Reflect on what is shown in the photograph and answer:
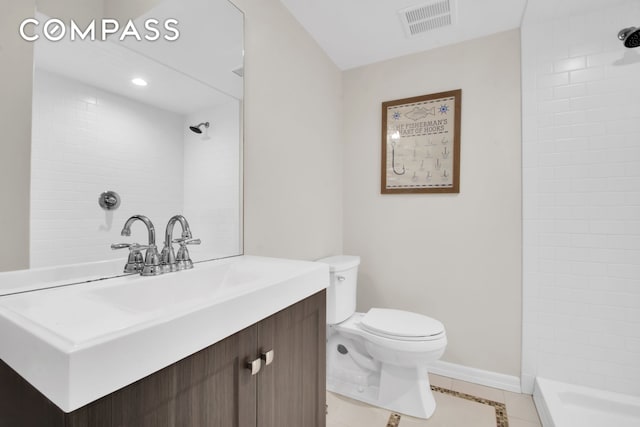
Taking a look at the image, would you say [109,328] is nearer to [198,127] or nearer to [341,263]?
[198,127]

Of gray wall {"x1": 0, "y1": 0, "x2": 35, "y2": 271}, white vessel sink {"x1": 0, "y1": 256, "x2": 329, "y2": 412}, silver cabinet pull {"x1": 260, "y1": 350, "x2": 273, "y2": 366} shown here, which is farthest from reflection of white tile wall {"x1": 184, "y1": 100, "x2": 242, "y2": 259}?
silver cabinet pull {"x1": 260, "y1": 350, "x2": 273, "y2": 366}

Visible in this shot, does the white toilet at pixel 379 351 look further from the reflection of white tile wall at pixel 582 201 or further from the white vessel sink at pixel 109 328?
the white vessel sink at pixel 109 328

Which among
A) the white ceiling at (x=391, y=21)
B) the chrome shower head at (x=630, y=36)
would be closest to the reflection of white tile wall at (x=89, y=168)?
the white ceiling at (x=391, y=21)

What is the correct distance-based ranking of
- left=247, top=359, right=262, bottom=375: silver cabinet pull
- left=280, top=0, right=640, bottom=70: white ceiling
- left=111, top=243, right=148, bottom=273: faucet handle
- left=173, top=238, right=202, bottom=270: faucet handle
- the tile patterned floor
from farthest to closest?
left=280, top=0, right=640, bottom=70: white ceiling < the tile patterned floor < left=173, top=238, right=202, bottom=270: faucet handle < left=111, top=243, right=148, bottom=273: faucet handle < left=247, top=359, right=262, bottom=375: silver cabinet pull

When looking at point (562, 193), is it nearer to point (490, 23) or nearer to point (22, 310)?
point (490, 23)

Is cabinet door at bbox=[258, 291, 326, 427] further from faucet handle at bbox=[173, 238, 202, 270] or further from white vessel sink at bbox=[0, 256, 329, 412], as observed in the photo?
faucet handle at bbox=[173, 238, 202, 270]

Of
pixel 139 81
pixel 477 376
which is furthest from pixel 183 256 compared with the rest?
pixel 477 376

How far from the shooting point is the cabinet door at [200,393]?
53cm

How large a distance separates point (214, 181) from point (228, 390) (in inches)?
33.4

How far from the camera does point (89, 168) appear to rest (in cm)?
92

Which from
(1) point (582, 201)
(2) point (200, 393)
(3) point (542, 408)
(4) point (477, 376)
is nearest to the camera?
(2) point (200, 393)

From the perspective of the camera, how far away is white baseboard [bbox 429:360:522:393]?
1.91 meters

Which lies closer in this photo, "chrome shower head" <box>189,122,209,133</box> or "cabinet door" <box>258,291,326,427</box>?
"cabinet door" <box>258,291,326,427</box>

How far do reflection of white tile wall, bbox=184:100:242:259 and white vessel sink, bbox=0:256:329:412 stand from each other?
35cm
